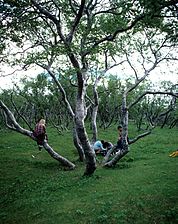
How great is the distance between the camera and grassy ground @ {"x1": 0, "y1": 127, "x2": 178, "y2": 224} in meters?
8.62

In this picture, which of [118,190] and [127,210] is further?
[118,190]

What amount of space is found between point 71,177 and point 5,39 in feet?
26.6

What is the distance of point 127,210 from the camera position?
8750mm

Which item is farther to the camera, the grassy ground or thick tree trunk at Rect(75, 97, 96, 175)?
thick tree trunk at Rect(75, 97, 96, 175)

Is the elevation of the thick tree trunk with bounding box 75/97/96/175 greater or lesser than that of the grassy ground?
greater

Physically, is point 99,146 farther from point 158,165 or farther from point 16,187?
point 16,187

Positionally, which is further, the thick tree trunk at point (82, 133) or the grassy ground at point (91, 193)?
the thick tree trunk at point (82, 133)

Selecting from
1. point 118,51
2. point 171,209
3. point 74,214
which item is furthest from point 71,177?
point 118,51

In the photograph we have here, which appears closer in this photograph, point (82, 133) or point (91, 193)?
point (91, 193)

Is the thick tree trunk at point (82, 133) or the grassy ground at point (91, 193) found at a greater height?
the thick tree trunk at point (82, 133)

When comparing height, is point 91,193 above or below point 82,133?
below

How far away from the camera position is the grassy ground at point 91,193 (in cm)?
862

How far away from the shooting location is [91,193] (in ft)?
35.8

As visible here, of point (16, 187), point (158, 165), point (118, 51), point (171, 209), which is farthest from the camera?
point (118, 51)
